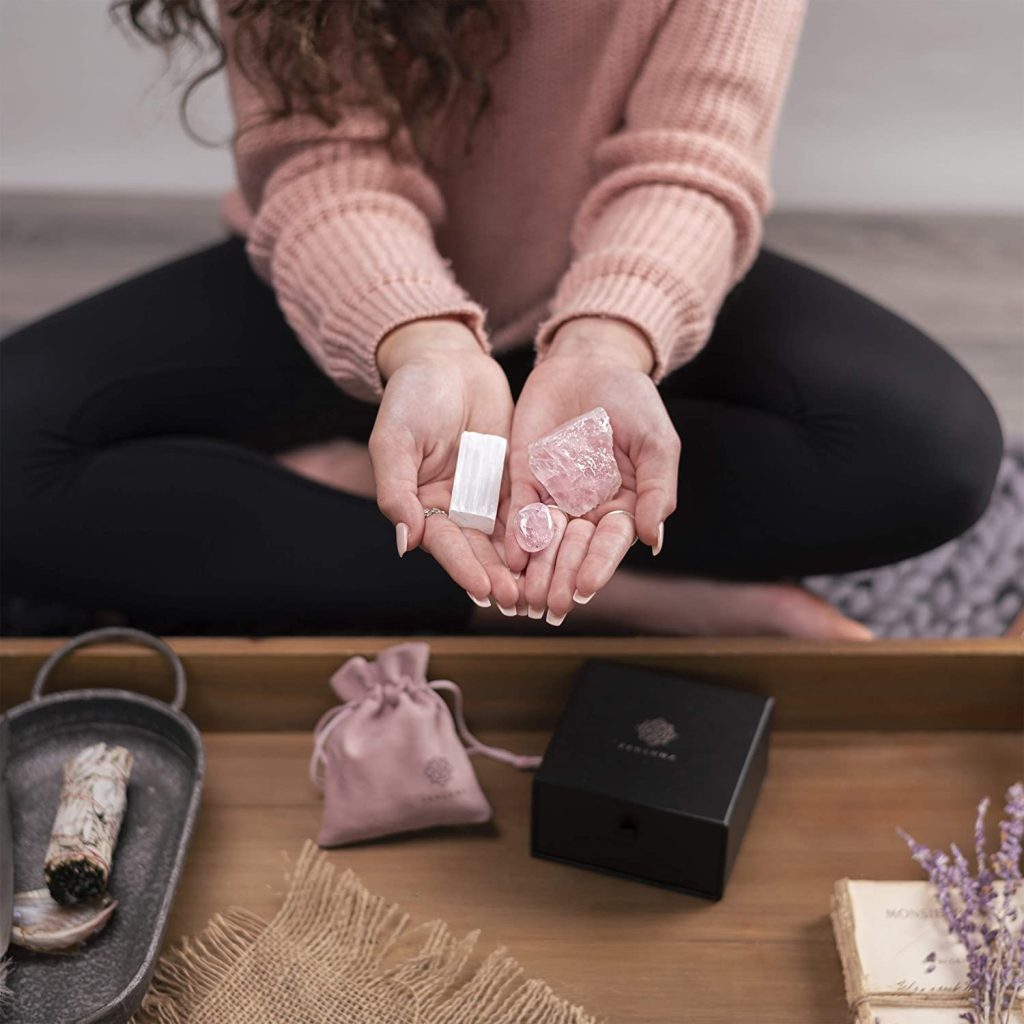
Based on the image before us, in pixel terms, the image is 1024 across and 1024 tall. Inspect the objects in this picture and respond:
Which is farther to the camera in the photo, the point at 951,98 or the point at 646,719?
the point at 951,98

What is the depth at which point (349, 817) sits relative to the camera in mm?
1006

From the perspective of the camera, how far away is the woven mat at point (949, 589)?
4.70 ft

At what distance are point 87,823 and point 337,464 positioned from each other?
0.53 m

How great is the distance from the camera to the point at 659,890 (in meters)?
0.98

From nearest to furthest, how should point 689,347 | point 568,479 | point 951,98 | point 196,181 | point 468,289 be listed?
1. point 568,479
2. point 689,347
3. point 468,289
4. point 951,98
5. point 196,181

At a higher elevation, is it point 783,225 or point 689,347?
point 689,347

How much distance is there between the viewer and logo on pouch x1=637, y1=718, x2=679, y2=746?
996 mm

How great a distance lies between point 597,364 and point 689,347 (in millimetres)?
194

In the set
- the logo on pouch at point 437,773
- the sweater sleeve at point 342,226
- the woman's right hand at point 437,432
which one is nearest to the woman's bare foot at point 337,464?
the sweater sleeve at point 342,226

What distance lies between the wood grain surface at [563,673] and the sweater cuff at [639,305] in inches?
9.5

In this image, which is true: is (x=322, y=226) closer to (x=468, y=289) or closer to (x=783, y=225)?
(x=468, y=289)

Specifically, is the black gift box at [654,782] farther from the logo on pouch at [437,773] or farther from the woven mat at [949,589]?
the woven mat at [949,589]

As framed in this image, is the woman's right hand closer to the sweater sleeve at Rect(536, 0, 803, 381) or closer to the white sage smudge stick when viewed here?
the sweater sleeve at Rect(536, 0, 803, 381)

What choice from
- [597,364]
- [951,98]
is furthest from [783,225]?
[597,364]
